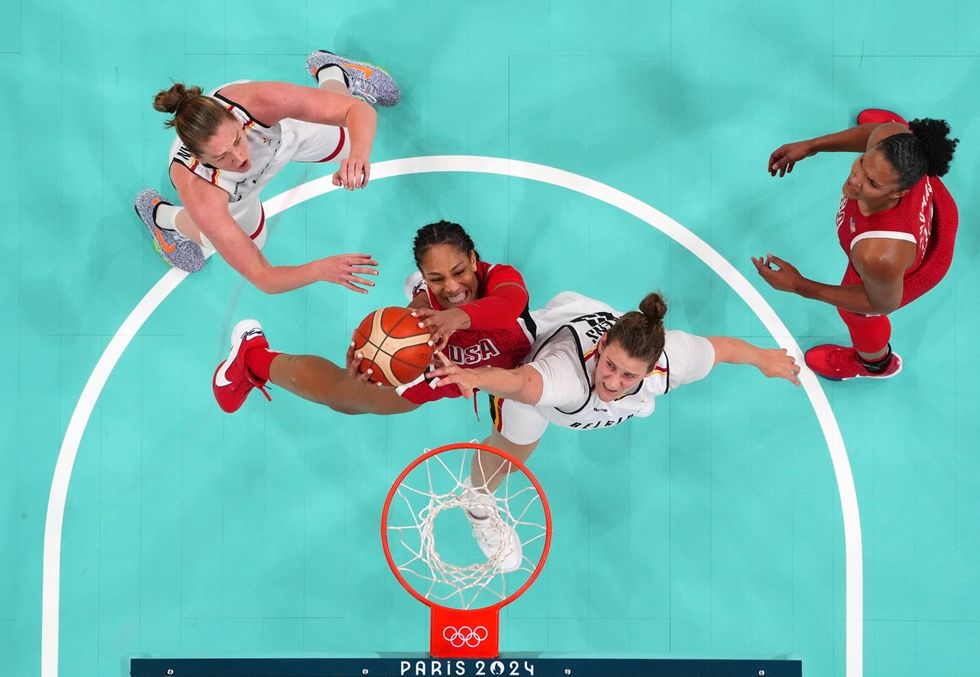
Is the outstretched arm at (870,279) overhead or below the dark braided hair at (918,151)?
below

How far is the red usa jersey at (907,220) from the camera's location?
12.4 ft

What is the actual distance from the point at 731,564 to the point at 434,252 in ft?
9.22

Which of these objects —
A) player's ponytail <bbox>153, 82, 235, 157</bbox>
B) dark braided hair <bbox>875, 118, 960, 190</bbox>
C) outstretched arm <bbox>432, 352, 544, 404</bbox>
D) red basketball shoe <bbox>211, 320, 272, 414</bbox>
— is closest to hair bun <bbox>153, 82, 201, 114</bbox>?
player's ponytail <bbox>153, 82, 235, 157</bbox>

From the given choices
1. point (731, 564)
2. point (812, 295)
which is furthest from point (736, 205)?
point (731, 564)

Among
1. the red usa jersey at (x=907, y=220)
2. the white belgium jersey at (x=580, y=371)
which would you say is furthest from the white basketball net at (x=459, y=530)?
the red usa jersey at (x=907, y=220)

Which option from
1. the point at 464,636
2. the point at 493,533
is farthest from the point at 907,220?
the point at 464,636

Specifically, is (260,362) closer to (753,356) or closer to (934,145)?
(753,356)

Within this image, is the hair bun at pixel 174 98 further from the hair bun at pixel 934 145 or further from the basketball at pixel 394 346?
the hair bun at pixel 934 145

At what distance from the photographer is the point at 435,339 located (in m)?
3.33

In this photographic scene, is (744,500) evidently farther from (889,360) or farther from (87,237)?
(87,237)

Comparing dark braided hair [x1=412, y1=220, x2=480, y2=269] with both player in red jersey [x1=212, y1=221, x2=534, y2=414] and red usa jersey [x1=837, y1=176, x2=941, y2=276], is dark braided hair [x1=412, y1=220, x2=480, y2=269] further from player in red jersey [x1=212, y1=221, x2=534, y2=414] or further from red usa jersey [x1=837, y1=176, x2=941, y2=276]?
red usa jersey [x1=837, y1=176, x2=941, y2=276]

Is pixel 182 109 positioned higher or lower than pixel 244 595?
higher

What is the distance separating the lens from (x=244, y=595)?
4.95 metres

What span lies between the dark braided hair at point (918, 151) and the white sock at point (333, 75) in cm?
292
